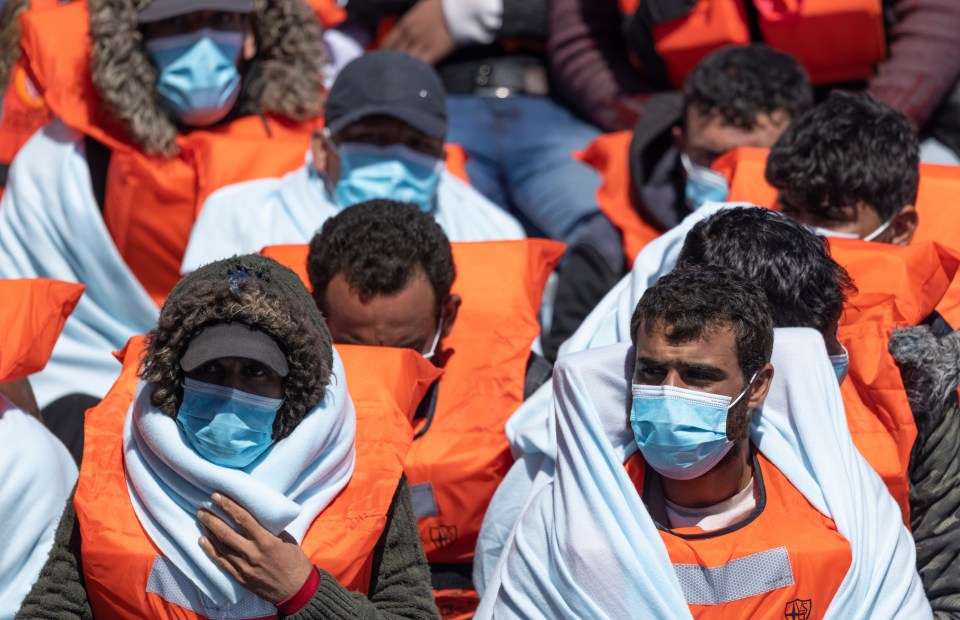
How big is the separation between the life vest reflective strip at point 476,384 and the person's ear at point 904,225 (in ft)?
3.11

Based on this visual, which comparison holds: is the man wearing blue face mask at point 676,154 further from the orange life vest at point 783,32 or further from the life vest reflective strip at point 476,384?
the life vest reflective strip at point 476,384

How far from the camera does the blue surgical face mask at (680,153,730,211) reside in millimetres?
4457

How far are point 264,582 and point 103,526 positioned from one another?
36 centimetres

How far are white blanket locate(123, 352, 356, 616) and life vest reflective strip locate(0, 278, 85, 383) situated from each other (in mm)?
488

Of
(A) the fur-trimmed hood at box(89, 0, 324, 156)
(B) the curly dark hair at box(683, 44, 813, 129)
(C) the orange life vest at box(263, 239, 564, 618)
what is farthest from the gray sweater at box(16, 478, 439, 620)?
(B) the curly dark hair at box(683, 44, 813, 129)

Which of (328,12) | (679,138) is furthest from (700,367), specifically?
(328,12)

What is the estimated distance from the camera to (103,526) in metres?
2.88

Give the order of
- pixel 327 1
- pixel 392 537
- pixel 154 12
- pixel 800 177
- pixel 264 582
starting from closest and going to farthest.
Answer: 1. pixel 264 582
2. pixel 392 537
3. pixel 800 177
4. pixel 154 12
5. pixel 327 1

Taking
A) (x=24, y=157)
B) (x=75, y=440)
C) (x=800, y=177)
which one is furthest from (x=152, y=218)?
(x=800, y=177)

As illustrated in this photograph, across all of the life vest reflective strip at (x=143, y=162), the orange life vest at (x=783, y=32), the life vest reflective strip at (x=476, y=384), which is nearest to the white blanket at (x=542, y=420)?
the life vest reflective strip at (x=476, y=384)

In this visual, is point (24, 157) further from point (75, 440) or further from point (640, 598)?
point (640, 598)

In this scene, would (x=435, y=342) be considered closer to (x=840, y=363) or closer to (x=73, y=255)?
(x=840, y=363)

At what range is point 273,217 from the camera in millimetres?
4254

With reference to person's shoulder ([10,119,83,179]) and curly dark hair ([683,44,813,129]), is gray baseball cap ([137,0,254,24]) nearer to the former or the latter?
person's shoulder ([10,119,83,179])
